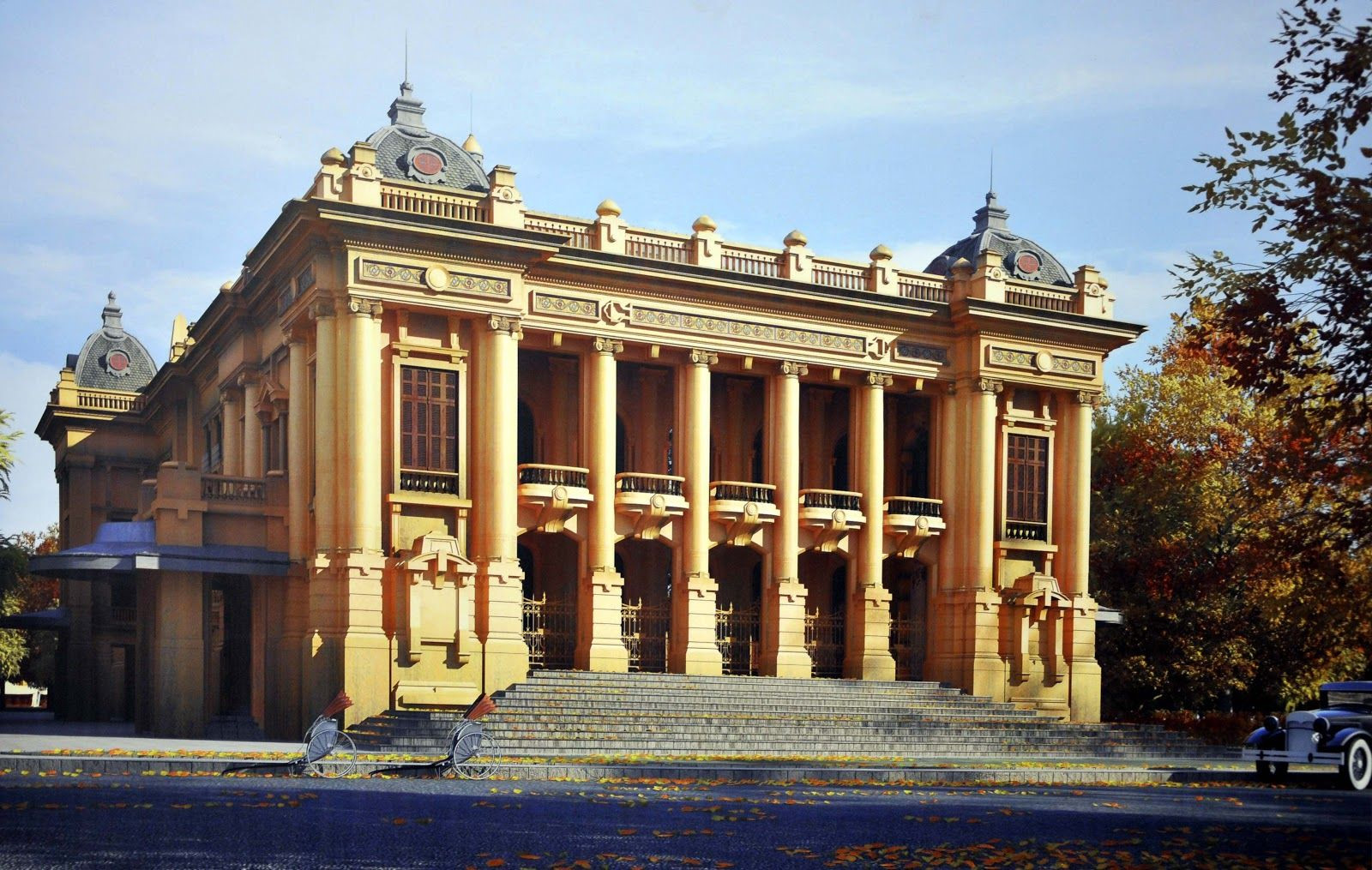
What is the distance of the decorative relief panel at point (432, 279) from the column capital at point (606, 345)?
2.51m

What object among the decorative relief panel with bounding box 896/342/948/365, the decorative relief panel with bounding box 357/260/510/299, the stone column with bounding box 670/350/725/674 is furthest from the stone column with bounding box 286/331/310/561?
the decorative relief panel with bounding box 896/342/948/365

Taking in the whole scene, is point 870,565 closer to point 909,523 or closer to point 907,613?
point 909,523

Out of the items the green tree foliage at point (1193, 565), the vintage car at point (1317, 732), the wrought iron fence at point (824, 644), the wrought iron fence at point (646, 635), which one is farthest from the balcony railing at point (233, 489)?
the green tree foliage at point (1193, 565)

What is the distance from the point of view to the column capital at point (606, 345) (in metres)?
34.5

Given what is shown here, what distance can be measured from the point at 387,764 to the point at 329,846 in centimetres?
837

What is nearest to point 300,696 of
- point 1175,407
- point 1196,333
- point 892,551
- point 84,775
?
point 84,775

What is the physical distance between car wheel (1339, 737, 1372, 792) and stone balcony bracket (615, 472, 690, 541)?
1615 centimetres

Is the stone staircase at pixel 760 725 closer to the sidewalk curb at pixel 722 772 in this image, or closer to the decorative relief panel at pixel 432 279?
the sidewalk curb at pixel 722 772

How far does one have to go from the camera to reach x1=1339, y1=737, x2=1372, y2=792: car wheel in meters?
22.2

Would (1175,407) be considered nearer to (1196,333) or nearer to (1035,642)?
(1035,642)

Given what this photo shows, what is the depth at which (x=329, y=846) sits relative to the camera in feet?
44.1

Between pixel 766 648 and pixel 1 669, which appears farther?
pixel 1 669

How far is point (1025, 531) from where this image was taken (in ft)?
128

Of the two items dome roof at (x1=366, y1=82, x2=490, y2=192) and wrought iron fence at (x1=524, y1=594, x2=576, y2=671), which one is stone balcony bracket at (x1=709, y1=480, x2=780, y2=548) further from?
dome roof at (x1=366, y1=82, x2=490, y2=192)
